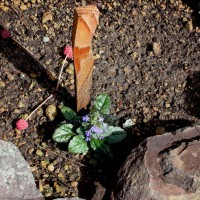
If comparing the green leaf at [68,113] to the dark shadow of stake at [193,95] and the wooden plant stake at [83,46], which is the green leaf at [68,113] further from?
the dark shadow of stake at [193,95]

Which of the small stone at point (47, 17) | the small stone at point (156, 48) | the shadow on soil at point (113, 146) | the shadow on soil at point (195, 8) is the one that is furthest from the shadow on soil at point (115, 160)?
the small stone at point (47, 17)

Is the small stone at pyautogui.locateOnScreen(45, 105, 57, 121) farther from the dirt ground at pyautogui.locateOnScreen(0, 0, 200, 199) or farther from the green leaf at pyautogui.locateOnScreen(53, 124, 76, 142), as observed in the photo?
the green leaf at pyautogui.locateOnScreen(53, 124, 76, 142)

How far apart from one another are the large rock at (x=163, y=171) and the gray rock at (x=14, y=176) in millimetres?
437

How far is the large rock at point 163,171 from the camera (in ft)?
6.83

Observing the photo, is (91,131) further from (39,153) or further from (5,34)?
(5,34)

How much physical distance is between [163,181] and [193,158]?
0.18m

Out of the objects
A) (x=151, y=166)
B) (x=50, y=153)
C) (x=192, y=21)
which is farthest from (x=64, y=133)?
(x=192, y=21)

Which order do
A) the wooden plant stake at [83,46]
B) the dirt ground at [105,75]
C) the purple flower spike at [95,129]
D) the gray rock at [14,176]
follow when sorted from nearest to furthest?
the wooden plant stake at [83,46] < the gray rock at [14,176] < the purple flower spike at [95,129] < the dirt ground at [105,75]

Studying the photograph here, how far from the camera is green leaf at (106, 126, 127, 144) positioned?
2.53 meters

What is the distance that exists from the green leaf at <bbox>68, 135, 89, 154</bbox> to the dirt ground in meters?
0.12

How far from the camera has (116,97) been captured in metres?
2.79

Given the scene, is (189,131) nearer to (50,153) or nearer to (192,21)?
(50,153)

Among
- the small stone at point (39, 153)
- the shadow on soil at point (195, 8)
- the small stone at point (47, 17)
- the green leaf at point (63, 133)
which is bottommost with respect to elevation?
the small stone at point (39, 153)

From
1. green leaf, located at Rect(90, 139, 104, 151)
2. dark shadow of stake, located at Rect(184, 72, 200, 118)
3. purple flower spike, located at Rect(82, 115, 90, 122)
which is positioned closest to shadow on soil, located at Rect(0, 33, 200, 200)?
dark shadow of stake, located at Rect(184, 72, 200, 118)
